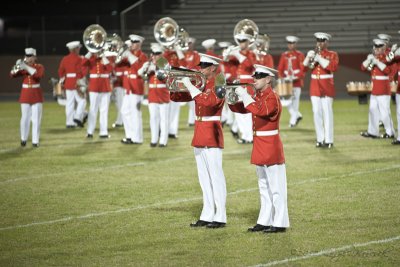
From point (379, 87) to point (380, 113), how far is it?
0.50 meters

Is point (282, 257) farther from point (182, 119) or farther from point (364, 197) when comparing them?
point (182, 119)

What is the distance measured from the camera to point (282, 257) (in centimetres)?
855

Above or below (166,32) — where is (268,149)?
below

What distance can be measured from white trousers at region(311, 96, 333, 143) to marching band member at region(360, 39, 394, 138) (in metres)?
1.27

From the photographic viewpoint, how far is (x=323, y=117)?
55.1ft

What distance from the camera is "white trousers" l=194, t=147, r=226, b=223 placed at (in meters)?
9.82

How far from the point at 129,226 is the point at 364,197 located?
3.19m

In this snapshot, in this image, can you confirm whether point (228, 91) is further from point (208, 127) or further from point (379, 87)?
point (379, 87)

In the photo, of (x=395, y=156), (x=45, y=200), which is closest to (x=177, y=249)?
(x=45, y=200)

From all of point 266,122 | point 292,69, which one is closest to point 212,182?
point 266,122

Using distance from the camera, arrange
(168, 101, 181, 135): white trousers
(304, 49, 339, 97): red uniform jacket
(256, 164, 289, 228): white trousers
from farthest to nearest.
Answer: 1. (168, 101, 181, 135): white trousers
2. (304, 49, 339, 97): red uniform jacket
3. (256, 164, 289, 228): white trousers

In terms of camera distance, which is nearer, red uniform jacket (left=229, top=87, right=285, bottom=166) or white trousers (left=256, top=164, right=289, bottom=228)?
red uniform jacket (left=229, top=87, right=285, bottom=166)

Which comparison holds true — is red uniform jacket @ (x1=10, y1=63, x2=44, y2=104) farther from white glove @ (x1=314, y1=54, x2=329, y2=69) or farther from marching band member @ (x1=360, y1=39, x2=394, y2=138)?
marching band member @ (x1=360, y1=39, x2=394, y2=138)

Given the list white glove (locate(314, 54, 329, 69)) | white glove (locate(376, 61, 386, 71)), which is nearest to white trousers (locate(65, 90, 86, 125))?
white glove (locate(314, 54, 329, 69))
